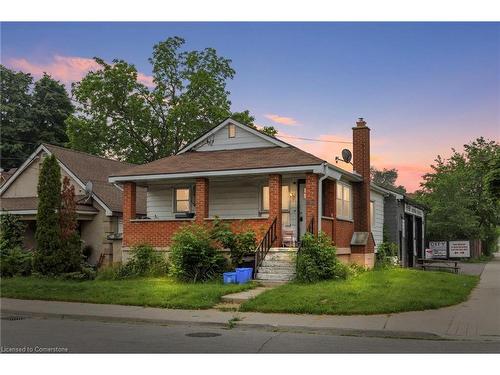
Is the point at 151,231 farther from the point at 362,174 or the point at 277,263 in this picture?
the point at 362,174

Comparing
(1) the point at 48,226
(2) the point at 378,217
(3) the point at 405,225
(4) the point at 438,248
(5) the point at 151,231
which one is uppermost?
(2) the point at 378,217

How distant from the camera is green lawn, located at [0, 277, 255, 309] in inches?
586

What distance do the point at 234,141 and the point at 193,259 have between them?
274 inches

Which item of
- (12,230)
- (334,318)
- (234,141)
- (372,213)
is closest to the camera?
(334,318)

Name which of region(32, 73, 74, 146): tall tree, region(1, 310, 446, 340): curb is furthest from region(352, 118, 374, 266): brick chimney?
region(32, 73, 74, 146): tall tree

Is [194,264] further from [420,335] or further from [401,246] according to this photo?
[401,246]

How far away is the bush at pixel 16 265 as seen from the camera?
20.8 metres

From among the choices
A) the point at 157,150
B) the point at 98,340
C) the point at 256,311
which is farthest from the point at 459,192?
the point at 98,340

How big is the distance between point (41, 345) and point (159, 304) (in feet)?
16.7

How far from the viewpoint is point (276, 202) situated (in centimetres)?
1972

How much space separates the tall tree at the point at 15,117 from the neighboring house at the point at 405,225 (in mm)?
33124

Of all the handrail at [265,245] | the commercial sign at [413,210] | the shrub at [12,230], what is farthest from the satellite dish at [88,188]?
the commercial sign at [413,210]

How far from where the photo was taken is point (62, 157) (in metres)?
27.4

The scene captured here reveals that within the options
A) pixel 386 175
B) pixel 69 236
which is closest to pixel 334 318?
pixel 69 236
